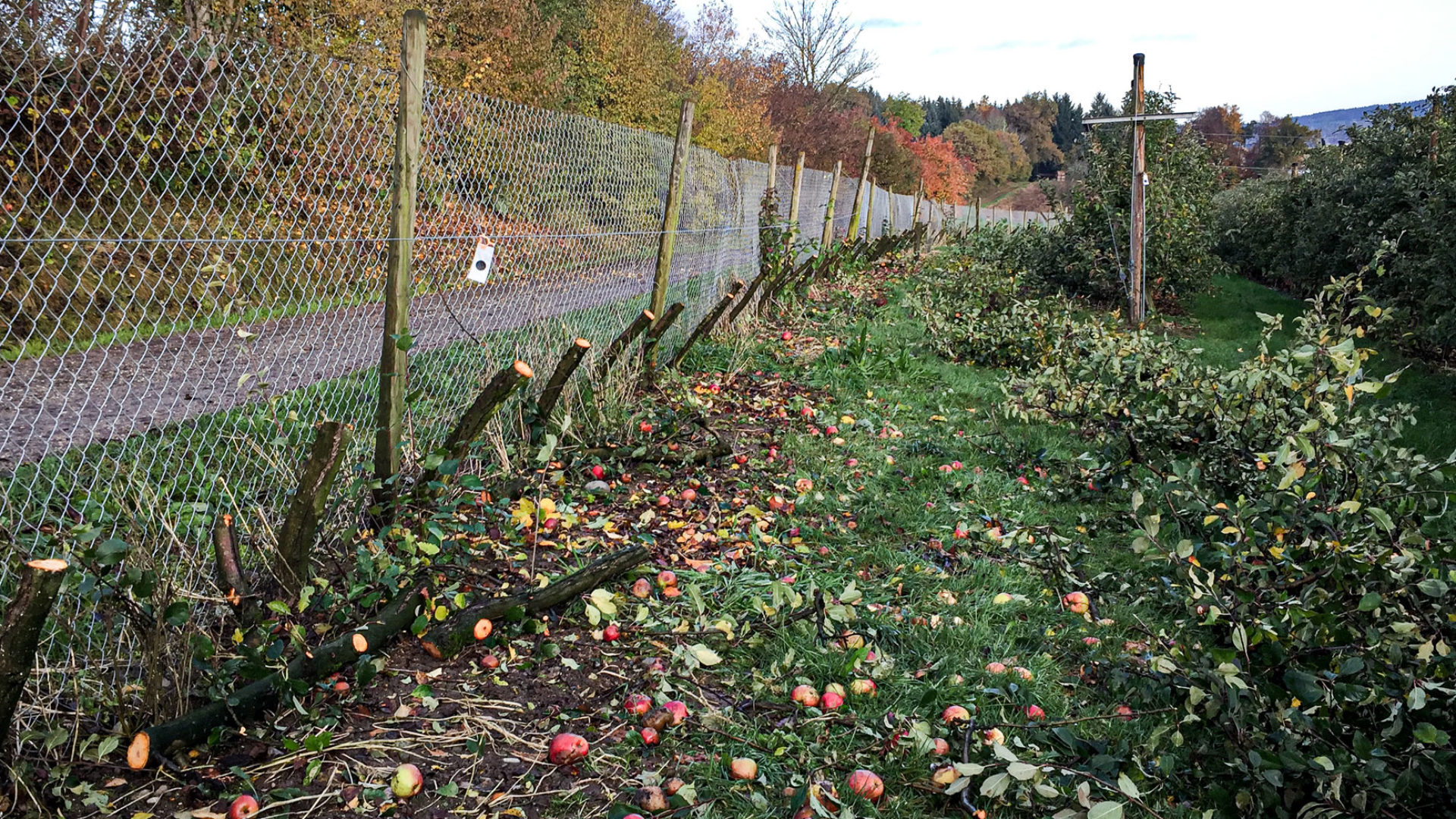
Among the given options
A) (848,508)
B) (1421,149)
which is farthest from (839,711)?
(1421,149)

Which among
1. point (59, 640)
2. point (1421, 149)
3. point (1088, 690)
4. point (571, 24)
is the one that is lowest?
point (1088, 690)

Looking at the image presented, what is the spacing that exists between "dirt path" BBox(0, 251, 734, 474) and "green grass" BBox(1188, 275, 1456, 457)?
4.29 metres

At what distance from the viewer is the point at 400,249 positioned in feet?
10.2

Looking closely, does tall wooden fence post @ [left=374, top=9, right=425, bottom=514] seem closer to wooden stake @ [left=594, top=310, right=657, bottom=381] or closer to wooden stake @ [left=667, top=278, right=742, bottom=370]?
wooden stake @ [left=594, top=310, right=657, bottom=381]

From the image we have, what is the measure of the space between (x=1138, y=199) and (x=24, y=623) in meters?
11.1

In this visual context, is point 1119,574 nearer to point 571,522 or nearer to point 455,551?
point 571,522

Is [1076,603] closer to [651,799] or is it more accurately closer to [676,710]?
[676,710]

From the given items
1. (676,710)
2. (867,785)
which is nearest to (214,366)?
(676,710)

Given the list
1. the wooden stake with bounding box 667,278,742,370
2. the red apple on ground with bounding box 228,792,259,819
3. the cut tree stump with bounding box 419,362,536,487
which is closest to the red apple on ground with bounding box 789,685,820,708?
the red apple on ground with bounding box 228,792,259,819

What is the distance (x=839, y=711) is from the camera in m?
2.43

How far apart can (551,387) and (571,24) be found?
61.7 feet

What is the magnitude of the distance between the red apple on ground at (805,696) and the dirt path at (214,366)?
223cm

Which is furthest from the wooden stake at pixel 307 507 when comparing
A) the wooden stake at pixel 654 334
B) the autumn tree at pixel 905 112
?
the autumn tree at pixel 905 112

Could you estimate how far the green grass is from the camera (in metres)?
6.23
